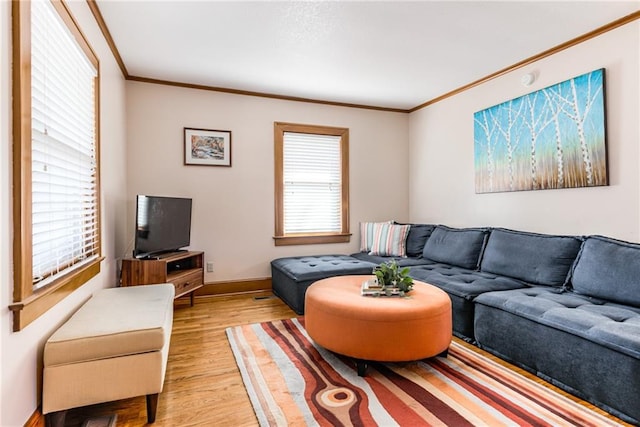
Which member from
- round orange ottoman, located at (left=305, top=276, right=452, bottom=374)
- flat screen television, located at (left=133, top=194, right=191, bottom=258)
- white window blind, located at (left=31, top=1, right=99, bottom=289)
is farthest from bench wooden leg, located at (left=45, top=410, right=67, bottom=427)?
flat screen television, located at (left=133, top=194, right=191, bottom=258)

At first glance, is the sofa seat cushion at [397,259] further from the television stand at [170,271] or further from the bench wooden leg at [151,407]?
the bench wooden leg at [151,407]

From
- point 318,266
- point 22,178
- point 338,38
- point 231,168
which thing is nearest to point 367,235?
point 318,266

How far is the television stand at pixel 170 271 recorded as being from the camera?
3146 mm

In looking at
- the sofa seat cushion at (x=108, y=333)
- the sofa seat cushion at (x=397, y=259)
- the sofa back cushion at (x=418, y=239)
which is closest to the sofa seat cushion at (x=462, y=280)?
the sofa seat cushion at (x=397, y=259)

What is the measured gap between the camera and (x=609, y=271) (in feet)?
7.82

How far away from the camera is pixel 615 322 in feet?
6.46

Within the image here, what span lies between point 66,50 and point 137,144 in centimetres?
193

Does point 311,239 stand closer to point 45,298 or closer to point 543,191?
point 543,191

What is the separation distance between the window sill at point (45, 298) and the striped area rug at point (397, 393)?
110 cm

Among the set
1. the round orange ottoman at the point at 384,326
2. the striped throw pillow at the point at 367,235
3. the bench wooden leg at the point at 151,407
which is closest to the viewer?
the bench wooden leg at the point at 151,407

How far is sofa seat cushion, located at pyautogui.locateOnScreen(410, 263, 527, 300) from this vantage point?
9.20ft

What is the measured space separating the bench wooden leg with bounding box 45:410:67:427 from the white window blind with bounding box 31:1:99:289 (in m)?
0.60

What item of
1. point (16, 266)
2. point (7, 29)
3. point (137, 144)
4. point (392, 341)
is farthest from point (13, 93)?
point (137, 144)

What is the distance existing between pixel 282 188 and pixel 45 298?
9.85 ft
